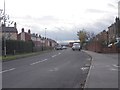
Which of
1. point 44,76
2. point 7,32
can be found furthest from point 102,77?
point 7,32

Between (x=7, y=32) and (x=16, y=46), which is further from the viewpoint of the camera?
(x=7, y=32)

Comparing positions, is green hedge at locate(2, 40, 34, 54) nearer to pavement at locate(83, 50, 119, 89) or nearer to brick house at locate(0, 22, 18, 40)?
brick house at locate(0, 22, 18, 40)

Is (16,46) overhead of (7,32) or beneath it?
beneath

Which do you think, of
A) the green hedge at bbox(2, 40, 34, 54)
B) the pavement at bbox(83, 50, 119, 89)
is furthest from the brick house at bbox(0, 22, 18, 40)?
the pavement at bbox(83, 50, 119, 89)

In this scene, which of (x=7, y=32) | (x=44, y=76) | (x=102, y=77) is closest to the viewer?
(x=102, y=77)

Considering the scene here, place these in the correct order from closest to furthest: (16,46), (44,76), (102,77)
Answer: (102,77), (44,76), (16,46)

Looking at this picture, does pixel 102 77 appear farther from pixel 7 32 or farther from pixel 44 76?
pixel 7 32

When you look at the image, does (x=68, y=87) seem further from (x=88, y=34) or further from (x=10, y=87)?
(x=88, y=34)

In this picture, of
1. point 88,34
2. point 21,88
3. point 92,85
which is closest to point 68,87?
point 92,85

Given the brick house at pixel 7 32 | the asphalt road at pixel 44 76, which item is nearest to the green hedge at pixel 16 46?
the brick house at pixel 7 32

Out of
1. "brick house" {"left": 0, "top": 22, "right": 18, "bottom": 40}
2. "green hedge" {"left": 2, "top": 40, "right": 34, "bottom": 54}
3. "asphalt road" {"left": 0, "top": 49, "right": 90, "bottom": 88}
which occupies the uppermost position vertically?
"brick house" {"left": 0, "top": 22, "right": 18, "bottom": 40}

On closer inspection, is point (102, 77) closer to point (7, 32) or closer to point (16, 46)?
point (16, 46)

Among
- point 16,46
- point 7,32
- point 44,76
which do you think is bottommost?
point 44,76

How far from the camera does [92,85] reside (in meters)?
12.3
